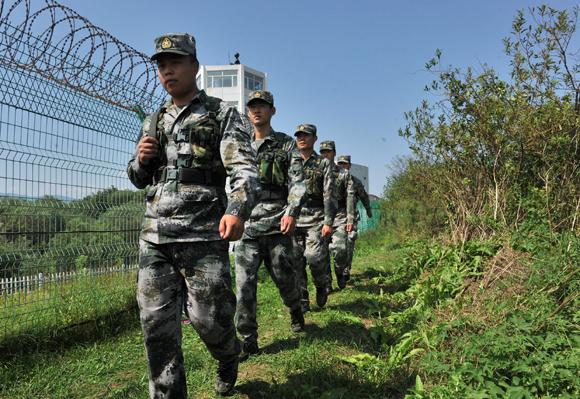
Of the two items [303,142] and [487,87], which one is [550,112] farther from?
[303,142]

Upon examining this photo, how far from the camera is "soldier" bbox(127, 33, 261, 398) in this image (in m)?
2.38

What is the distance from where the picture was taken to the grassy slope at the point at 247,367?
2.91 m

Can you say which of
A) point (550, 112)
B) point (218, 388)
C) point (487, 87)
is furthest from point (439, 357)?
point (487, 87)

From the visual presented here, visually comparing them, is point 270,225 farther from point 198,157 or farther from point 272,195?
point 198,157

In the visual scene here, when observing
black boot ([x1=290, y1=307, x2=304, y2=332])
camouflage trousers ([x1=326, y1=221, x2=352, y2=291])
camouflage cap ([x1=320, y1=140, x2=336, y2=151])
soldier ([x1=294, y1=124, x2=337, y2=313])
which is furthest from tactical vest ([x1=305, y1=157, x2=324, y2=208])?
black boot ([x1=290, y1=307, x2=304, y2=332])

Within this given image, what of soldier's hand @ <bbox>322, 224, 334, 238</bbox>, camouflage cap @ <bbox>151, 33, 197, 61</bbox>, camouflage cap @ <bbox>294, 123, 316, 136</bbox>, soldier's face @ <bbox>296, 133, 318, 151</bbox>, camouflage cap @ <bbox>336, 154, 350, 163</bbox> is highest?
camouflage cap @ <bbox>336, 154, 350, 163</bbox>

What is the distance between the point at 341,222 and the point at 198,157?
5.29 metres

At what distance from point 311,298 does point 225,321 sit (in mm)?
3752

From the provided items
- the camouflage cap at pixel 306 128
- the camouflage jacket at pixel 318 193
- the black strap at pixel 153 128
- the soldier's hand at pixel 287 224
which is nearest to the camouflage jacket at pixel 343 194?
the camouflage jacket at pixel 318 193

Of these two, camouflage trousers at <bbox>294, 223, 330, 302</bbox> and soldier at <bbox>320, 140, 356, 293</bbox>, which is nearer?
camouflage trousers at <bbox>294, 223, 330, 302</bbox>

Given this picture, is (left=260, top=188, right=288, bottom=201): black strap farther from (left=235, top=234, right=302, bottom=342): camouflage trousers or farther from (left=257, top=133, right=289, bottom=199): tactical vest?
(left=235, top=234, right=302, bottom=342): camouflage trousers

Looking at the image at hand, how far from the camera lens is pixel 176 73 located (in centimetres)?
263

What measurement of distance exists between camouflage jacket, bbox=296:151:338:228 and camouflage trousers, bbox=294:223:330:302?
5.0 inches

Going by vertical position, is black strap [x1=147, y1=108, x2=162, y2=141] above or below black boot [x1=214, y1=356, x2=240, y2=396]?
above
